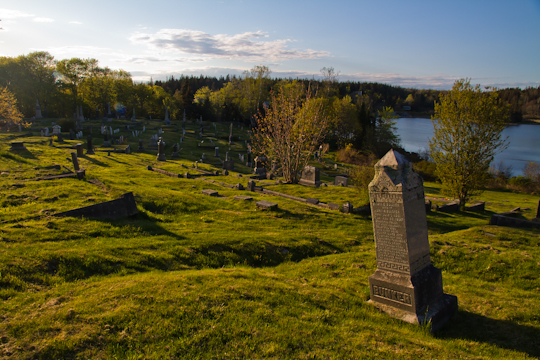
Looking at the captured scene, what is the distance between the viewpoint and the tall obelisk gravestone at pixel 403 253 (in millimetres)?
6145

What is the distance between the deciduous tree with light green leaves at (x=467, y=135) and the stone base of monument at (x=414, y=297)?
17.6 metres

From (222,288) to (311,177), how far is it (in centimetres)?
1821

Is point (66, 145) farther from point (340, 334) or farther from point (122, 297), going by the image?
point (340, 334)

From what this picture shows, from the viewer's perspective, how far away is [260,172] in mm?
28781

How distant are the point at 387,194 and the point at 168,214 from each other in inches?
351

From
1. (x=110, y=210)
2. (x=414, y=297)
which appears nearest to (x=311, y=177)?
(x=110, y=210)

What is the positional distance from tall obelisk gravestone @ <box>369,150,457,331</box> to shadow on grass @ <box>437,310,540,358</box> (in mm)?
227

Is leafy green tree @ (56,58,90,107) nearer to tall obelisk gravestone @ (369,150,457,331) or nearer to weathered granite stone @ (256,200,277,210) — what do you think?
weathered granite stone @ (256,200,277,210)

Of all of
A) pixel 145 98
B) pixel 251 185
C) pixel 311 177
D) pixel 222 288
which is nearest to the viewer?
pixel 222 288

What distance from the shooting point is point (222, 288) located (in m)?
6.21

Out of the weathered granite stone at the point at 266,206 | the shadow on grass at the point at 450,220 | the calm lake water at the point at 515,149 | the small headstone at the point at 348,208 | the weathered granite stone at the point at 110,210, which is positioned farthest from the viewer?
the calm lake water at the point at 515,149

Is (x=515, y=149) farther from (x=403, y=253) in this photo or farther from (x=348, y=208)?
(x=403, y=253)

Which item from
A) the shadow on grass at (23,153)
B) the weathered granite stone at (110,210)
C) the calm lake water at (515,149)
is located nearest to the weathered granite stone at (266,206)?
the weathered granite stone at (110,210)

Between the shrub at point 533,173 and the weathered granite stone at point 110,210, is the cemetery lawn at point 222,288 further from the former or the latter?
the shrub at point 533,173
